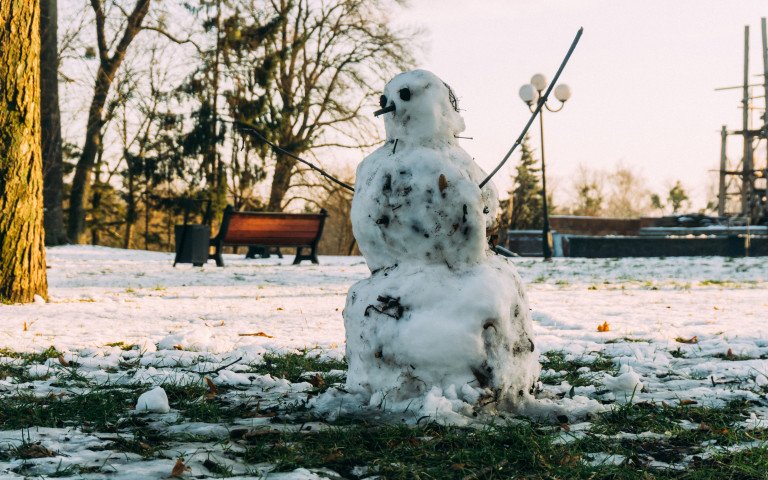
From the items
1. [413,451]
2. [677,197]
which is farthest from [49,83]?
[677,197]

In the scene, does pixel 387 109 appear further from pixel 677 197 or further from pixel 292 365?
pixel 677 197

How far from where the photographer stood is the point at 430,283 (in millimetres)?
3215

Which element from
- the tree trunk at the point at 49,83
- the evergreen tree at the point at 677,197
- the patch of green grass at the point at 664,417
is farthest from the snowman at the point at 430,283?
the evergreen tree at the point at 677,197

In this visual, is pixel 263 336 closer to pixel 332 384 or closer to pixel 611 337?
pixel 332 384

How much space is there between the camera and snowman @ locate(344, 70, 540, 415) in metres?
3.12

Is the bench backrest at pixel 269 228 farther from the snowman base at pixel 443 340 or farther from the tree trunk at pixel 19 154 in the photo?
the snowman base at pixel 443 340

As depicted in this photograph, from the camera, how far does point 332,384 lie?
4.14 metres

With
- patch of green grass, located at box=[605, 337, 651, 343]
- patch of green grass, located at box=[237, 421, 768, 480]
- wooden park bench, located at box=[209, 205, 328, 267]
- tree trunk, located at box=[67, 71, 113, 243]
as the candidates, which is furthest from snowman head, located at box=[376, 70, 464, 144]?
tree trunk, located at box=[67, 71, 113, 243]

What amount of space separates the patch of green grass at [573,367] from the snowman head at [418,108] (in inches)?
66.1

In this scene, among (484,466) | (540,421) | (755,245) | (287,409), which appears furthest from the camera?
(755,245)

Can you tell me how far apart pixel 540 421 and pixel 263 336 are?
3.22 metres

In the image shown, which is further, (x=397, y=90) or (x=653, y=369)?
(x=653, y=369)

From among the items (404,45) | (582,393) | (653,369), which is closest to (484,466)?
(582,393)

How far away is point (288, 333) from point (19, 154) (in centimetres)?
368
